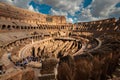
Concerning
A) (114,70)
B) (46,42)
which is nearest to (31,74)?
(114,70)

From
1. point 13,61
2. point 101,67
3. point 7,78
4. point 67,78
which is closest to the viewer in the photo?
point 67,78

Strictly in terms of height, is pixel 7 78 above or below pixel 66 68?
below

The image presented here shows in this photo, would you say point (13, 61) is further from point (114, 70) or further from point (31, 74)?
point (114, 70)

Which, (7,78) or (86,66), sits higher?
(86,66)

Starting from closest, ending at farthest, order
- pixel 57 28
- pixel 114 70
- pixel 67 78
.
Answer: pixel 67 78 → pixel 114 70 → pixel 57 28

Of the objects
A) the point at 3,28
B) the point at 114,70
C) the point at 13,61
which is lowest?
the point at 13,61

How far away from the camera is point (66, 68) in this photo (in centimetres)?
588

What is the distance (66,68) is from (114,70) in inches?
163

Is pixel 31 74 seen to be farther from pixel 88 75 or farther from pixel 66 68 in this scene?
pixel 88 75

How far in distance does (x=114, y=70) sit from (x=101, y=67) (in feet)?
5.31

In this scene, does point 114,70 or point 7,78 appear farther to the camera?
point 114,70

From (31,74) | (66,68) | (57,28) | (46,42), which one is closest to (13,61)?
(31,74)

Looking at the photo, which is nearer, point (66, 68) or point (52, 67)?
point (66, 68)

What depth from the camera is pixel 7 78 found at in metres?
6.64
